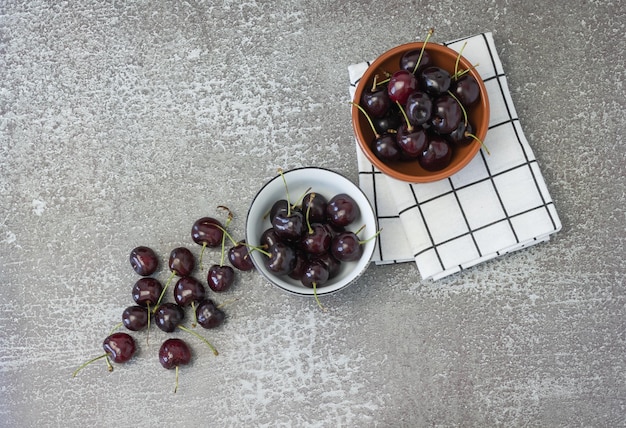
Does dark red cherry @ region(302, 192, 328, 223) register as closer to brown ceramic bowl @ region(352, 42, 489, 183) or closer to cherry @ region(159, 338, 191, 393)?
brown ceramic bowl @ region(352, 42, 489, 183)

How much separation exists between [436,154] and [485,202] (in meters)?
0.13

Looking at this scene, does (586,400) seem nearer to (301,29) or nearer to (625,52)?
(625,52)

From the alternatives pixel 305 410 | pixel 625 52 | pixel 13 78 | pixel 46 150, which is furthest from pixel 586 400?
pixel 13 78

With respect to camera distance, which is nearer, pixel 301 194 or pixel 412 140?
pixel 412 140

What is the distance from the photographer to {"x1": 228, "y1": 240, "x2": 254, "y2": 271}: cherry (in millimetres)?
847

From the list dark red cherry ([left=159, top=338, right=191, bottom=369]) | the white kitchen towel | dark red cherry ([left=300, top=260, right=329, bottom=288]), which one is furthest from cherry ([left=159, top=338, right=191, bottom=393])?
the white kitchen towel

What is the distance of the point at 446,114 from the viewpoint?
0.74m

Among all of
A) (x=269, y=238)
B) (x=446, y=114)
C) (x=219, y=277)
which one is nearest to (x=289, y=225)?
(x=269, y=238)

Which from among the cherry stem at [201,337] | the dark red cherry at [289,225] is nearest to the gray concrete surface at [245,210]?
the cherry stem at [201,337]

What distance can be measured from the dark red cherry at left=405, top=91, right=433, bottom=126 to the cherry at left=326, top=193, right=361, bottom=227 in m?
0.14

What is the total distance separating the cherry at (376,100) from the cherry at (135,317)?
1.42 feet

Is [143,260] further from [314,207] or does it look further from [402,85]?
[402,85]

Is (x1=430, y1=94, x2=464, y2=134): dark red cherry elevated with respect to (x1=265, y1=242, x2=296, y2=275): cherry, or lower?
Answer: elevated

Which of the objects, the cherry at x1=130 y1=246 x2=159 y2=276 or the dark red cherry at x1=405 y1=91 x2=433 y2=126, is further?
the cherry at x1=130 y1=246 x2=159 y2=276
